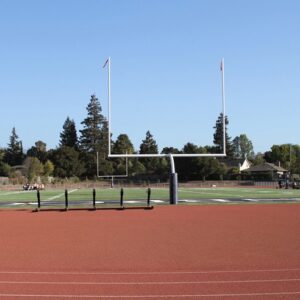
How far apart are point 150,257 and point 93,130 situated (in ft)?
303

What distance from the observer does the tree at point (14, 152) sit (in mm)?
122188

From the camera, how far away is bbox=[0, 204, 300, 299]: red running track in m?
8.17

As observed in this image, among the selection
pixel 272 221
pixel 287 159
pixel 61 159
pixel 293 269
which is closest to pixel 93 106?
pixel 61 159

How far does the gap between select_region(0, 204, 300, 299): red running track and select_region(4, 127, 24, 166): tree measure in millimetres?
103876

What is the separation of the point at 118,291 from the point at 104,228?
9.26m

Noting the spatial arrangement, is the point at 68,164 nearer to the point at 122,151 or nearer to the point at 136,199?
the point at 122,151

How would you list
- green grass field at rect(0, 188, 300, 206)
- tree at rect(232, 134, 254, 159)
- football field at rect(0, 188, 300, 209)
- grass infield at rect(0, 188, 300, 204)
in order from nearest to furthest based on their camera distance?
1. football field at rect(0, 188, 300, 209)
2. green grass field at rect(0, 188, 300, 206)
3. grass infield at rect(0, 188, 300, 204)
4. tree at rect(232, 134, 254, 159)

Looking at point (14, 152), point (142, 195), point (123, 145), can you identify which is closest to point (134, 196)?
point (142, 195)

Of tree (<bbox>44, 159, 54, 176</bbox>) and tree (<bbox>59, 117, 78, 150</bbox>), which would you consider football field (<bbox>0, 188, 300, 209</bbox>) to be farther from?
tree (<bbox>59, 117, 78, 150</bbox>)

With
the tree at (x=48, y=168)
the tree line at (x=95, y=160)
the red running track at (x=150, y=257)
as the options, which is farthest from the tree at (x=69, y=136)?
the red running track at (x=150, y=257)

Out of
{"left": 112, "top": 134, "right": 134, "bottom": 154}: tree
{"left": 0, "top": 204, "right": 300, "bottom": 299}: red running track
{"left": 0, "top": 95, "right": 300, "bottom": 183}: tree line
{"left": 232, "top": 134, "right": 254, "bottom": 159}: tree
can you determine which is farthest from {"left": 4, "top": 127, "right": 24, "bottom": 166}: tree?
{"left": 0, "top": 204, "right": 300, "bottom": 299}: red running track

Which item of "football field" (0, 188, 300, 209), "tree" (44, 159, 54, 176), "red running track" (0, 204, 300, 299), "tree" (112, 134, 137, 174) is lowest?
"red running track" (0, 204, 300, 299)

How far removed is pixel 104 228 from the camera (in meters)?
17.3

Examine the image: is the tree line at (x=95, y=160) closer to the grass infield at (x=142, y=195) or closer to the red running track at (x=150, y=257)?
the grass infield at (x=142, y=195)
